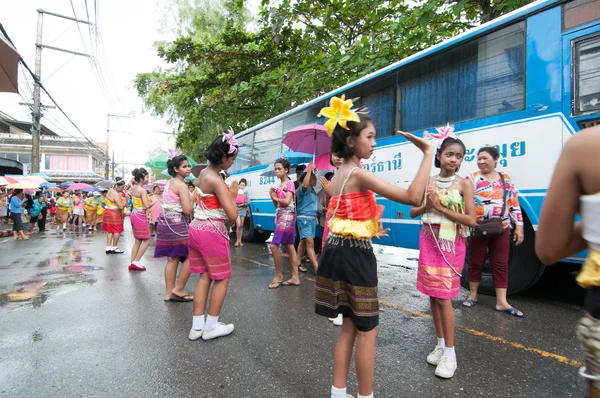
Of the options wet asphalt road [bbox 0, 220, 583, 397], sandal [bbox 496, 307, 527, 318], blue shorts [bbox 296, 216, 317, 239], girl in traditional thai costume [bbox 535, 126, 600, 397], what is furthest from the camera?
blue shorts [bbox 296, 216, 317, 239]

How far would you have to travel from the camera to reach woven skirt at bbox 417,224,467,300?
2.65 m

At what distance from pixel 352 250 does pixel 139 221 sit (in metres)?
5.73

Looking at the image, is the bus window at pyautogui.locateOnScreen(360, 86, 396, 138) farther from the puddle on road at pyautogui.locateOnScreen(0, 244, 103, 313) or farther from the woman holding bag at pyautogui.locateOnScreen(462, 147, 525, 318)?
the puddle on road at pyautogui.locateOnScreen(0, 244, 103, 313)

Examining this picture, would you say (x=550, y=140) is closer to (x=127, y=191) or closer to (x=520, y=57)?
(x=520, y=57)

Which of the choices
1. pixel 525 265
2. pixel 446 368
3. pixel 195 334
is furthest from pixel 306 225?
pixel 446 368

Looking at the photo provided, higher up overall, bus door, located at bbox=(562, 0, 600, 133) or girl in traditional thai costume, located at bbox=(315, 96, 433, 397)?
bus door, located at bbox=(562, 0, 600, 133)

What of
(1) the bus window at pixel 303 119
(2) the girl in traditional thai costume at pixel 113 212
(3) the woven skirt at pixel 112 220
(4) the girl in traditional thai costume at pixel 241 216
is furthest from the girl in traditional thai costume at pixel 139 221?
(1) the bus window at pixel 303 119

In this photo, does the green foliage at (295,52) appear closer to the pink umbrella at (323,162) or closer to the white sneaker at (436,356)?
the pink umbrella at (323,162)

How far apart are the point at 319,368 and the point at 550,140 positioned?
340 centimetres

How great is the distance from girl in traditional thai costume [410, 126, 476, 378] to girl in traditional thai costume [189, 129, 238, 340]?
65.3 inches

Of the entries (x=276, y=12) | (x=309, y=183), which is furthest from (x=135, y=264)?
(x=276, y=12)

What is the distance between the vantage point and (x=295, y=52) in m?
12.8

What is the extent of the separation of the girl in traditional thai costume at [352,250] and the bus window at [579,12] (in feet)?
10.8

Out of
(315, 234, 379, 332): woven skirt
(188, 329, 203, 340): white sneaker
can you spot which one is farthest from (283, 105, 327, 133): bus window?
(315, 234, 379, 332): woven skirt
